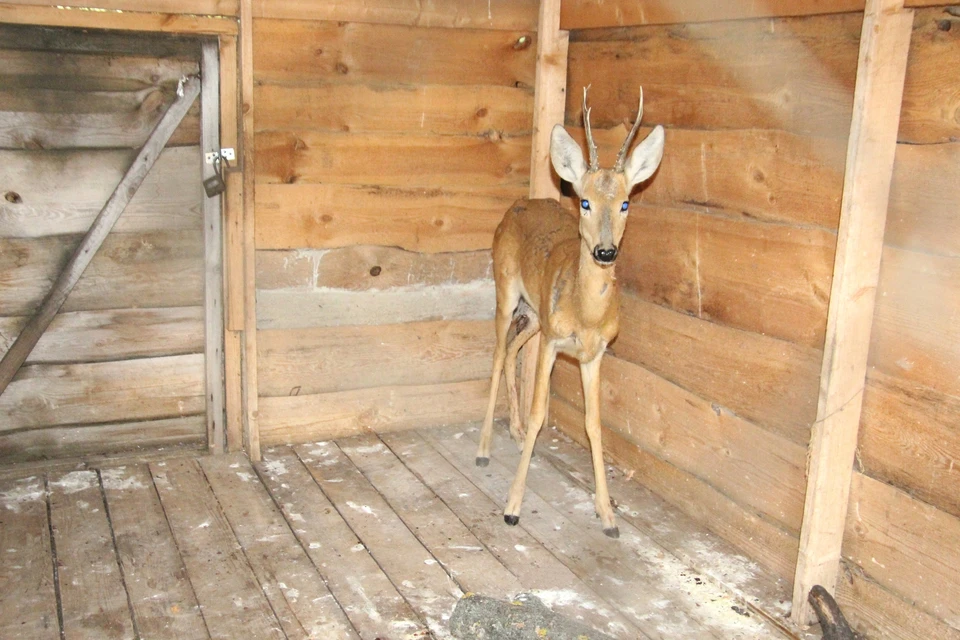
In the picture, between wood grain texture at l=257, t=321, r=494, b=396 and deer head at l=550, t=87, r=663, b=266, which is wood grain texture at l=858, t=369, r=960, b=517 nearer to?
deer head at l=550, t=87, r=663, b=266

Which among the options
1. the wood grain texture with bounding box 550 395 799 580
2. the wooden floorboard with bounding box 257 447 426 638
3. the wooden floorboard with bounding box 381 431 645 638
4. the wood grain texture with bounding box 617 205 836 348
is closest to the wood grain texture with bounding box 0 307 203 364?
the wooden floorboard with bounding box 257 447 426 638

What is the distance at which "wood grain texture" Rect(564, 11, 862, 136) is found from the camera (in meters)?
3.38

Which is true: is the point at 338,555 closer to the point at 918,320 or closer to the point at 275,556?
the point at 275,556

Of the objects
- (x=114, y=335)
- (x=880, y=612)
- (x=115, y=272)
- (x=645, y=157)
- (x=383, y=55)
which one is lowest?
(x=880, y=612)

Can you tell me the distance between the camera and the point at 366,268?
16.5 feet

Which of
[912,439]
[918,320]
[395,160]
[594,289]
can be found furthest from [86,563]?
[918,320]

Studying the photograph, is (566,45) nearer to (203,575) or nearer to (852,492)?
(852,492)

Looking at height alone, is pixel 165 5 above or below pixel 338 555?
above

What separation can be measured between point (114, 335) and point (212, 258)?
2.02 ft

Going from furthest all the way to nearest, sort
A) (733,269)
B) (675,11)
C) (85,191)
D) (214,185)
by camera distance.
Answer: (214,185) < (85,191) < (675,11) < (733,269)

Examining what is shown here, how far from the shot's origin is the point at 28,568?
146 inches

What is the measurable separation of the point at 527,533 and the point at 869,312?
1.76 meters

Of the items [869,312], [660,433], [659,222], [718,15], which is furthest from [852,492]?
[718,15]

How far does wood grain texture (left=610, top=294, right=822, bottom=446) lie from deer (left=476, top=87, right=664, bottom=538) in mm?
365
